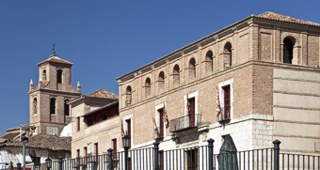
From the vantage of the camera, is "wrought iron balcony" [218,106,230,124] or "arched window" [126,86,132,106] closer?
"wrought iron balcony" [218,106,230,124]

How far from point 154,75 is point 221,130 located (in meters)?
8.24

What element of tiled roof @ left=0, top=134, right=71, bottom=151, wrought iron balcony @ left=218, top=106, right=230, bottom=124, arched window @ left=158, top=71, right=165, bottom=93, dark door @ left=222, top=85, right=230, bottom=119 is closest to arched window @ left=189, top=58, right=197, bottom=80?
arched window @ left=158, top=71, right=165, bottom=93

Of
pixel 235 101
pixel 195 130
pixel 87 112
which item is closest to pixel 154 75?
pixel 195 130

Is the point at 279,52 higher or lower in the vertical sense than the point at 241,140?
higher

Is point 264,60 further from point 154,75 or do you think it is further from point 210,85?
point 154,75

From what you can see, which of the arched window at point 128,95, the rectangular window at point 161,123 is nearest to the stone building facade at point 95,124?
the arched window at point 128,95

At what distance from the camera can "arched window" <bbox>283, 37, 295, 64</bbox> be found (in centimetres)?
3672

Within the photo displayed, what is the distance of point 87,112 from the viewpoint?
57.8m

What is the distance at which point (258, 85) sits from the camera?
35406mm

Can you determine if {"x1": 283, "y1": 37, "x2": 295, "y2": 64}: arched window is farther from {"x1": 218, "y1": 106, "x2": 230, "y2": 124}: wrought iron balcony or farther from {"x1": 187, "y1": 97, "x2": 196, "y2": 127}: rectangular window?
{"x1": 187, "y1": 97, "x2": 196, "y2": 127}: rectangular window

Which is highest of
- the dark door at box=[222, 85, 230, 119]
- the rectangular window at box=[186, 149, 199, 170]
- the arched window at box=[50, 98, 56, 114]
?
the arched window at box=[50, 98, 56, 114]

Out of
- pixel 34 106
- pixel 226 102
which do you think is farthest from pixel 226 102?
pixel 34 106

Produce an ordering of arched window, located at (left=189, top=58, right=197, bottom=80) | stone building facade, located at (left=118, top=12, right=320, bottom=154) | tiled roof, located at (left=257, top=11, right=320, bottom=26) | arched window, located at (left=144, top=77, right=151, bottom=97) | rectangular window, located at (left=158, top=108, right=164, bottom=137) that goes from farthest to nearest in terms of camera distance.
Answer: arched window, located at (left=144, top=77, right=151, bottom=97) → rectangular window, located at (left=158, top=108, right=164, bottom=137) → arched window, located at (left=189, top=58, right=197, bottom=80) → tiled roof, located at (left=257, top=11, right=320, bottom=26) → stone building facade, located at (left=118, top=12, right=320, bottom=154)

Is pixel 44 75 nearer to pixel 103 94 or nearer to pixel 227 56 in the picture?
pixel 103 94
